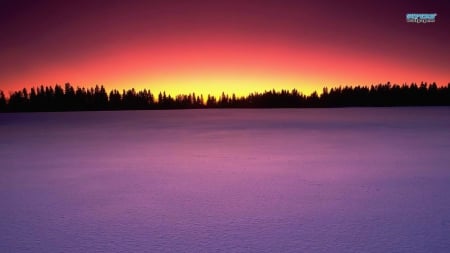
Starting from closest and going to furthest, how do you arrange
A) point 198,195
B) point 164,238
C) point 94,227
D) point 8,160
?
point 164,238 → point 94,227 → point 198,195 → point 8,160

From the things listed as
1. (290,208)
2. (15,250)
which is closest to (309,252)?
(290,208)

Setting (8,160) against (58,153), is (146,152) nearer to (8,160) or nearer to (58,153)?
(58,153)

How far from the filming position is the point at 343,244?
3.58 meters

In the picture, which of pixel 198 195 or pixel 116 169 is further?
pixel 116 169

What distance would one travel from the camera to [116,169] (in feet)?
26.6

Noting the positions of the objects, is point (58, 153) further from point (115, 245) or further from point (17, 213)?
point (115, 245)

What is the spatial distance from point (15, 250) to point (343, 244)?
3.27 m

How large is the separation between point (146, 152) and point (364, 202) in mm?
7449

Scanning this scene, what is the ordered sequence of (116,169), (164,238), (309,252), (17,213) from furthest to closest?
(116,169) → (17,213) → (164,238) → (309,252)

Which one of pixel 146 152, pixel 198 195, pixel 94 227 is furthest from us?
pixel 146 152

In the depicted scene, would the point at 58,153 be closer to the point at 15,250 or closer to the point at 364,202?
the point at 15,250

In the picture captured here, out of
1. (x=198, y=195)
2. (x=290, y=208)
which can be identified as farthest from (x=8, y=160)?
Result: (x=290, y=208)

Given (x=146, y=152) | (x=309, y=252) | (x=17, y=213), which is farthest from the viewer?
(x=146, y=152)

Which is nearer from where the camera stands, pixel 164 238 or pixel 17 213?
pixel 164 238
